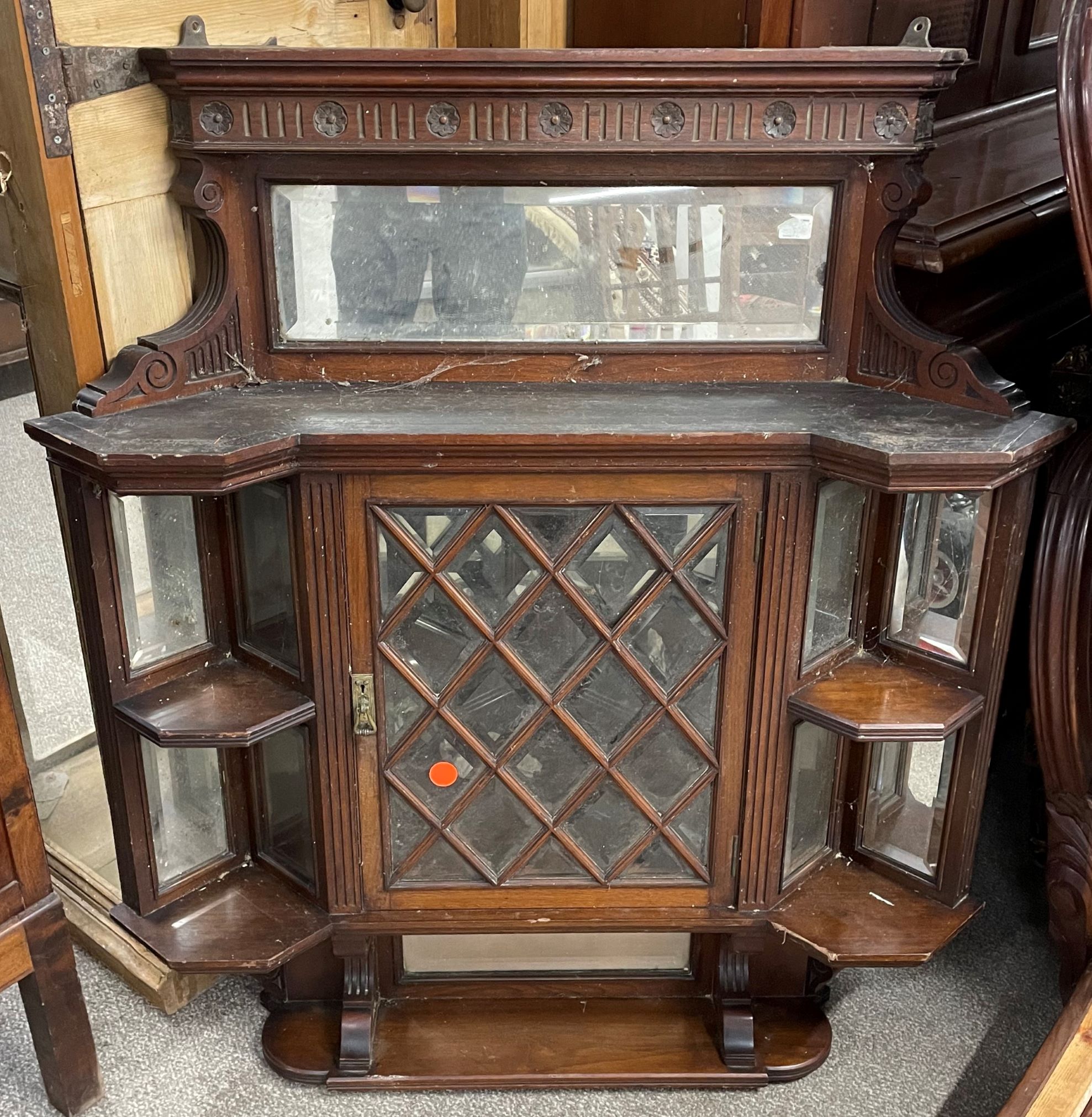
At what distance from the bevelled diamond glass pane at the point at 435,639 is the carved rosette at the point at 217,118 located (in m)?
0.60

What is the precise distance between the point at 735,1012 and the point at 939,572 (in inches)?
27.8

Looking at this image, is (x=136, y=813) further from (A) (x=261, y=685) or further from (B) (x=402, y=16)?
(B) (x=402, y=16)

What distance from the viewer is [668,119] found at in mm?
1402

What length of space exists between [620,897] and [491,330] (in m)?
0.77

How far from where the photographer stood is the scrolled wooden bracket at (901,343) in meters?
1.44

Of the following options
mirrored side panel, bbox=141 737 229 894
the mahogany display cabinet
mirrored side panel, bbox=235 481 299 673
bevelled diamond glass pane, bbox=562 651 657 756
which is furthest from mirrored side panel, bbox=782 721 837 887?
mirrored side panel, bbox=141 737 229 894

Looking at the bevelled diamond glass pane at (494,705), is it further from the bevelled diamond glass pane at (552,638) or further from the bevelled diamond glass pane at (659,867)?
the bevelled diamond glass pane at (659,867)

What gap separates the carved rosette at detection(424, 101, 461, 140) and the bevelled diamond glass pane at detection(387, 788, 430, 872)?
816mm

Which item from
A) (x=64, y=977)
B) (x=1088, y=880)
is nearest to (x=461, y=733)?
(x=64, y=977)

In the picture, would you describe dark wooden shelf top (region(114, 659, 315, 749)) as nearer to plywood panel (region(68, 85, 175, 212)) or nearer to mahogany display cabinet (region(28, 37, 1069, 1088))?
mahogany display cabinet (region(28, 37, 1069, 1088))

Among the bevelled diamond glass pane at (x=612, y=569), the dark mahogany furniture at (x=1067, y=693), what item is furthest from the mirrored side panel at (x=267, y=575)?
the dark mahogany furniture at (x=1067, y=693)

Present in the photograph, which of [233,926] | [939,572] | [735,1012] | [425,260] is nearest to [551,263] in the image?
[425,260]

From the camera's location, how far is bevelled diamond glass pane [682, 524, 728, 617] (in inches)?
56.6

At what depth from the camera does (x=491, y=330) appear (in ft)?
5.02
